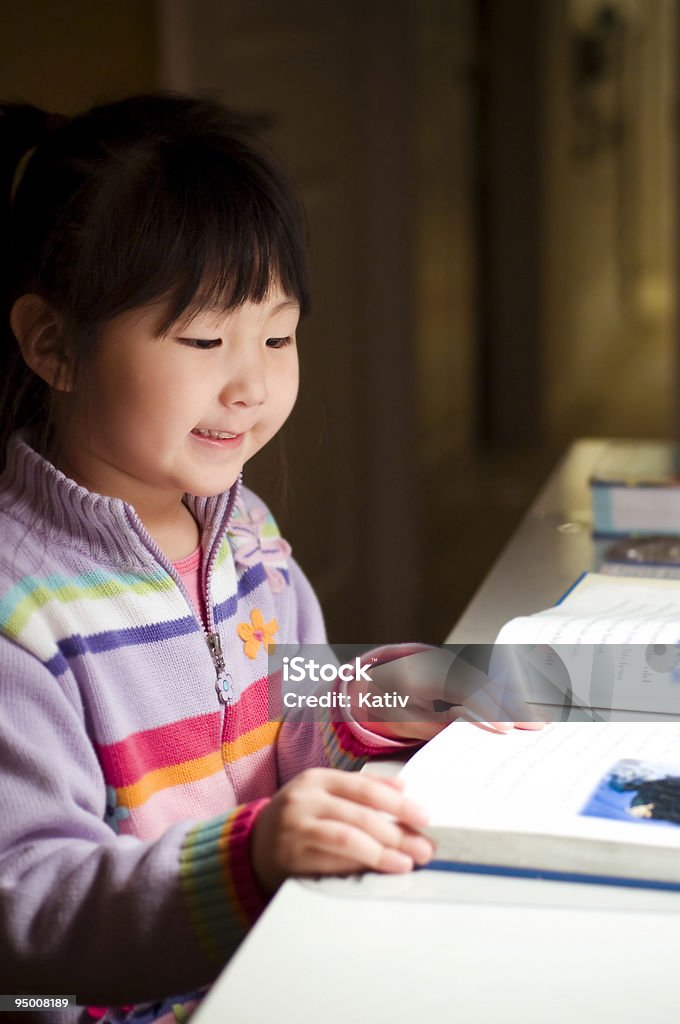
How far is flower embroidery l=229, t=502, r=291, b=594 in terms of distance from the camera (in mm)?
979

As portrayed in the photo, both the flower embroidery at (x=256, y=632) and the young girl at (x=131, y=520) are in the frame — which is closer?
the young girl at (x=131, y=520)

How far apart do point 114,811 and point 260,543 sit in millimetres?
282

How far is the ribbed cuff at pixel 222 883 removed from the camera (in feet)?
2.07

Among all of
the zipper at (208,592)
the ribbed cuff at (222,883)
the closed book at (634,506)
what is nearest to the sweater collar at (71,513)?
the zipper at (208,592)

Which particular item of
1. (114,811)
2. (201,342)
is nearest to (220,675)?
(114,811)

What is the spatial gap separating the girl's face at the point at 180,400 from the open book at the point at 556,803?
9.8 inches

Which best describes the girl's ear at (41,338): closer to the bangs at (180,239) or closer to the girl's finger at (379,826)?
the bangs at (180,239)

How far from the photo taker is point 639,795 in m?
0.64

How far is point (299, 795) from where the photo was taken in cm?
61

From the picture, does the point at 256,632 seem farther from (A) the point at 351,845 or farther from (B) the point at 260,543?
(A) the point at 351,845

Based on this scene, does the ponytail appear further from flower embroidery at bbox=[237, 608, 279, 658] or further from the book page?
the book page

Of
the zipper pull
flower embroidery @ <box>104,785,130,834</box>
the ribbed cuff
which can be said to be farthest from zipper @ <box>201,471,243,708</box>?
the ribbed cuff

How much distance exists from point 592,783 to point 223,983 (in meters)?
0.23

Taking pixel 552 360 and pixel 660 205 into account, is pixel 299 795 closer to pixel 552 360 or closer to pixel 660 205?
pixel 552 360
